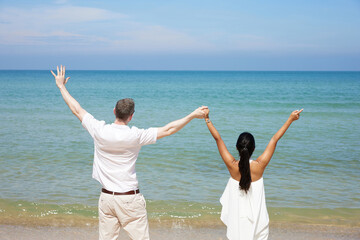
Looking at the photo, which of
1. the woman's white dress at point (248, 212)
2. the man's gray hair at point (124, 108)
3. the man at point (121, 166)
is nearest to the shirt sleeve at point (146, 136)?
the man at point (121, 166)

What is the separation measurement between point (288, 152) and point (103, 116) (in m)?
13.3

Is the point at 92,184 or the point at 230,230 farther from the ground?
the point at 230,230

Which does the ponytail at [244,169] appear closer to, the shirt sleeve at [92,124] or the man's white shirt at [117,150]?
the man's white shirt at [117,150]

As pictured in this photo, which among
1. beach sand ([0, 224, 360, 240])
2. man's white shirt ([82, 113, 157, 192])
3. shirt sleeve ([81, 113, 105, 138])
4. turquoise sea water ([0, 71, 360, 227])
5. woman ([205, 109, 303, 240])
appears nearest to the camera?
man's white shirt ([82, 113, 157, 192])

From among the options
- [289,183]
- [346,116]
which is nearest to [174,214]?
[289,183]

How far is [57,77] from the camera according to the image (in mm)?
4215

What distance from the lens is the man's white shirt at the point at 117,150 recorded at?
11.6ft

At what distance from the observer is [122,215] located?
3688 millimetres

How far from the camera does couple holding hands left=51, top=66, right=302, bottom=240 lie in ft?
11.8

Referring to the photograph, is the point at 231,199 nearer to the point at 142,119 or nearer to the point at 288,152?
the point at 288,152

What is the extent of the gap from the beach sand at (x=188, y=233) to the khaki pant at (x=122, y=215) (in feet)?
8.13

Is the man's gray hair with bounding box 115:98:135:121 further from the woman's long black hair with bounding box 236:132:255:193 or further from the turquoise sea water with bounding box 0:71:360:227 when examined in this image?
the turquoise sea water with bounding box 0:71:360:227

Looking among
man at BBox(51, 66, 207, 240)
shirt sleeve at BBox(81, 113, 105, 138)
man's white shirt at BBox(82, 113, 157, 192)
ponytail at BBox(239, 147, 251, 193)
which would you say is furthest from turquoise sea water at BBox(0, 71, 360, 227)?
shirt sleeve at BBox(81, 113, 105, 138)

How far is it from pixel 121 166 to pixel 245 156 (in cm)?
111
